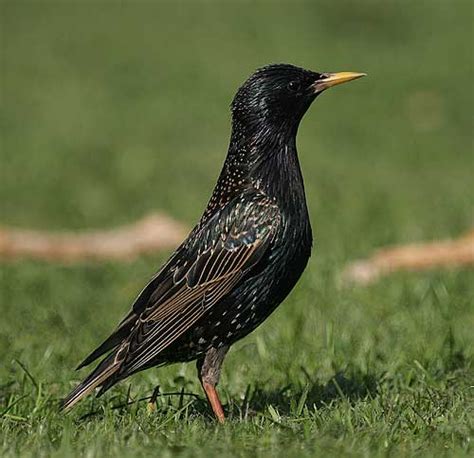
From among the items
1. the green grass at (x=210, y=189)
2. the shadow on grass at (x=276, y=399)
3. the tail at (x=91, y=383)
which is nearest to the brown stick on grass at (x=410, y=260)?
the green grass at (x=210, y=189)

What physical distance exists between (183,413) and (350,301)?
300 centimetres

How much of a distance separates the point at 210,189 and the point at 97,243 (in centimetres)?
328

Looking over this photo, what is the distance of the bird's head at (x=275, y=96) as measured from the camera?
6.14 meters

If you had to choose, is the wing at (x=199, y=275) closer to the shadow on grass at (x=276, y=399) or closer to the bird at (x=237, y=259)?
the bird at (x=237, y=259)

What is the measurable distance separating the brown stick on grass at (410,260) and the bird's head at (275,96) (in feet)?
11.2

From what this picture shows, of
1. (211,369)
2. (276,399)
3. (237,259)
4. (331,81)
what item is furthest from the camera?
(276,399)

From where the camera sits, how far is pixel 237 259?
19.0 feet

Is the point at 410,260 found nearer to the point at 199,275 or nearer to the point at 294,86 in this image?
the point at 294,86

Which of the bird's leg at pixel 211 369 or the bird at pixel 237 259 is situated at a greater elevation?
the bird at pixel 237 259

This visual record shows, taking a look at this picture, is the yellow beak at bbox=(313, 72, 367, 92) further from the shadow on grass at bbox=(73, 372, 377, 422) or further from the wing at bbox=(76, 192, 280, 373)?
the shadow on grass at bbox=(73, 372, 377, 422)

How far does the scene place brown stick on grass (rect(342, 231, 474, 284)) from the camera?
9.59m

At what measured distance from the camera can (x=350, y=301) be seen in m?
8.81

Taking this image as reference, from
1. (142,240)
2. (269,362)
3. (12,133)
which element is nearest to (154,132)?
(12,133)

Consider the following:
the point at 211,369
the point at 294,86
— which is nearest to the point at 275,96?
the point at 294,86
